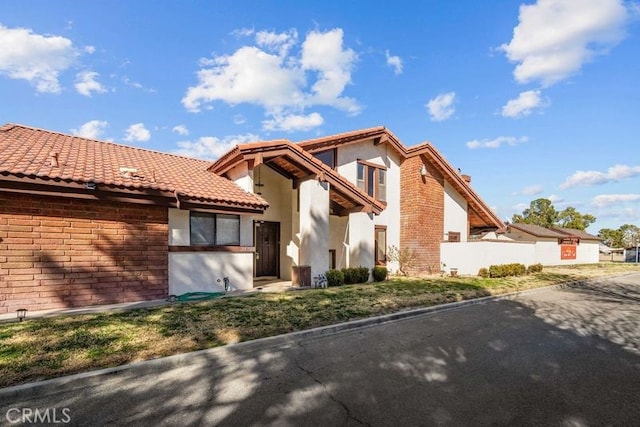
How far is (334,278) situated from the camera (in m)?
13.2

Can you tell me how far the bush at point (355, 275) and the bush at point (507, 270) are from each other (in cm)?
726

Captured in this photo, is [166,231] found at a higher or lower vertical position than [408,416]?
higher

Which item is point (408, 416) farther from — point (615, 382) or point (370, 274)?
point (370, 274)

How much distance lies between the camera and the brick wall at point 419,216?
18.6 m

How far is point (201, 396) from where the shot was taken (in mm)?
4352

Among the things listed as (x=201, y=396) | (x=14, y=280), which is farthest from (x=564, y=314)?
(x=14, y=280)

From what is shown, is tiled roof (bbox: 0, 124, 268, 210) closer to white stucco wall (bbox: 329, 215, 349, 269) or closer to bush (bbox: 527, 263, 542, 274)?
white stucco wall (bbox: 329, 215, 349, 269)

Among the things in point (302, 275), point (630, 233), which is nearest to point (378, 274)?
point (302, 275)

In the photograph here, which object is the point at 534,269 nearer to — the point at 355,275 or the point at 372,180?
the point at 372,180

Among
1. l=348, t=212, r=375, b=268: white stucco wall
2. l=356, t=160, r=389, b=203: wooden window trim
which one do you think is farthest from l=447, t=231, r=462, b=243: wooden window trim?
l=348, t=212, r=375, b=268: white stucco wall

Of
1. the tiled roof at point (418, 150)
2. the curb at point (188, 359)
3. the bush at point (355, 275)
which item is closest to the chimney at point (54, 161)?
the curb at point (188, 359)

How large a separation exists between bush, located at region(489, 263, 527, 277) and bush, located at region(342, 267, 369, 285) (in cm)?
726

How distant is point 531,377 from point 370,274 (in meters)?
10.0

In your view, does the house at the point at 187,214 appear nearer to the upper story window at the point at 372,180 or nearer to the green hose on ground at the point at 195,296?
the upper story window at the point at 372,180
